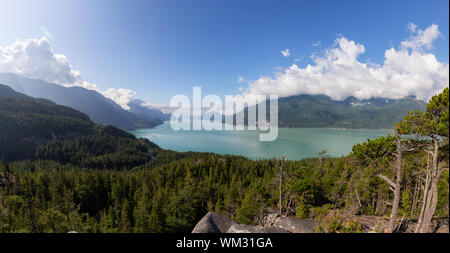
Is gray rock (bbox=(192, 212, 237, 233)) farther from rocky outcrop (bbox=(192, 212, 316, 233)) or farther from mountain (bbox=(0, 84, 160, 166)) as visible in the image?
mountain (bbox=(0, 84, 160, 166))

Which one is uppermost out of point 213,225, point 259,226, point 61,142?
point 259,226

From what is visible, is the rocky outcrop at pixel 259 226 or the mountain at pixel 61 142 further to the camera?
the mountain at pixel 61 142

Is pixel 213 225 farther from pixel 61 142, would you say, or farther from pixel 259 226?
pixel 61 142

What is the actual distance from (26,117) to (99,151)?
284ft

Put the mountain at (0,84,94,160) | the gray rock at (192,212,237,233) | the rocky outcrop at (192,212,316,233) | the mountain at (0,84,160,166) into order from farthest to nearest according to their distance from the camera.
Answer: the mountain at (0,84,94,160) → the mountain at (0,84,160,166) → the gray rock at (192,212,237,233) → the rocky outcrop at (192,212,316,233)

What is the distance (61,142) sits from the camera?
138 metres

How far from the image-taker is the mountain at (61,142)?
394 ft

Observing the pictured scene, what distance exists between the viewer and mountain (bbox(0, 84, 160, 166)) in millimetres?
120188

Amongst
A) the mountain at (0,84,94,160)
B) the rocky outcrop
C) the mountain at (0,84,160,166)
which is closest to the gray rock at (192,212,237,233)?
the rocky outcrop

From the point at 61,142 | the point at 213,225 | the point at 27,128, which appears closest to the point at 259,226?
the point at 213,225

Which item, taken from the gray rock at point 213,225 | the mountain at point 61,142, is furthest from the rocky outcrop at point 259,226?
the mountain at point 61,142

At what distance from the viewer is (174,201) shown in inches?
1302

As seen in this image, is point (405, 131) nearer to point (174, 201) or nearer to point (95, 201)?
point (174, 201)

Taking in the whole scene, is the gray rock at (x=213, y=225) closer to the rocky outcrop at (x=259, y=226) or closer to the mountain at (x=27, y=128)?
the rocky outcrop at (x=259, y=226)
